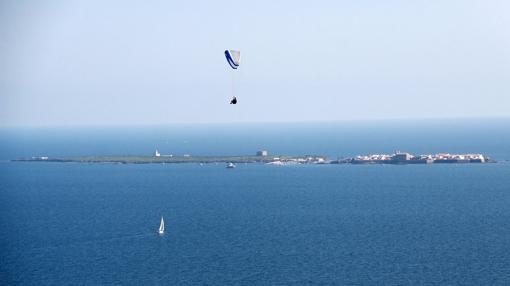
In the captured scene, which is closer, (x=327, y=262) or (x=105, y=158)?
(x=327, y=262)

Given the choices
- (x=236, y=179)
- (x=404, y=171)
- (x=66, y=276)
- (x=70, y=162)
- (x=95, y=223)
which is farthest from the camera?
(x=70, y=162)

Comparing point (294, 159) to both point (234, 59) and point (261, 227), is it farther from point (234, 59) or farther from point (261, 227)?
point (234, 59)

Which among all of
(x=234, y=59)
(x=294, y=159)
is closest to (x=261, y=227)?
(x=234, y=59)

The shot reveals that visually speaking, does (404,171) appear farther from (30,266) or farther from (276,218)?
(30,266)

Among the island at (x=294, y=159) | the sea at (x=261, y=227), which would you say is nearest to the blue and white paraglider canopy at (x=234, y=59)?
the sea at (x=261, y=227)

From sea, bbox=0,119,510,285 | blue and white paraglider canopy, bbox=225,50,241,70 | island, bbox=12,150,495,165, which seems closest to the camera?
blue and white paraglider canopy, bbox=225,50,241,70

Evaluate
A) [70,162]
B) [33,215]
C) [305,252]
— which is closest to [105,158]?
[70,162]

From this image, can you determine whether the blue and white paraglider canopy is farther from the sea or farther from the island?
the island

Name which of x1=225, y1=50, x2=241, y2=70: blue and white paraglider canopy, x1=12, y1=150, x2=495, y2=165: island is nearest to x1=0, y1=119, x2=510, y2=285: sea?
x1=12, y1=150, x2=495, y2=165: island
